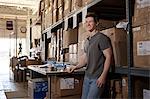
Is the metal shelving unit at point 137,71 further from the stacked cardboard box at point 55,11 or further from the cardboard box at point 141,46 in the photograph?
the stacked cardboard box at point 55,11

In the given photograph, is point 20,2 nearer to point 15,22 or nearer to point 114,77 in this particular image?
point 15,22

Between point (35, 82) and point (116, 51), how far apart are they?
1.74 m

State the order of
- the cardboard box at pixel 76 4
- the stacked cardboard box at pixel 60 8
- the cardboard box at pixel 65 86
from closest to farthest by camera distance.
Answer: the cardboard box at pixel 65 86 → the cardboard box at pixel 76 4 → the stacked cardboard box at pixel 60 8

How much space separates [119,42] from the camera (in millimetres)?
2273

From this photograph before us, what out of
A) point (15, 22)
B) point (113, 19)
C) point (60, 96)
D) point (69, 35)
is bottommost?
point (60, 96)

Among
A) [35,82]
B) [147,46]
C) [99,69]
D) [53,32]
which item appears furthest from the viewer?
[53,32]

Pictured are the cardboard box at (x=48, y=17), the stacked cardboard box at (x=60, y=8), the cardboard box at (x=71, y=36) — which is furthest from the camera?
the cardboard box at (x=48, y=17)

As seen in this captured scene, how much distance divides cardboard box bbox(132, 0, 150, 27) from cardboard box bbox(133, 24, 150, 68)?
44 mm

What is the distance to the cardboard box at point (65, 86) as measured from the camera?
2668 mm

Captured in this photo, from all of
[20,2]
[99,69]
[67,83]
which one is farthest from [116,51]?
[20,2]

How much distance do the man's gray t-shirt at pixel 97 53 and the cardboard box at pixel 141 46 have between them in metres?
0.28

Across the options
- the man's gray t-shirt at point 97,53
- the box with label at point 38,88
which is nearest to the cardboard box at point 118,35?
the man's gray t-shirt at point 97,53

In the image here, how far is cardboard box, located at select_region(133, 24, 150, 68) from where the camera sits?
1832 millimetres

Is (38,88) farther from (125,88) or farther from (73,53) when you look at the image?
(125,88)
